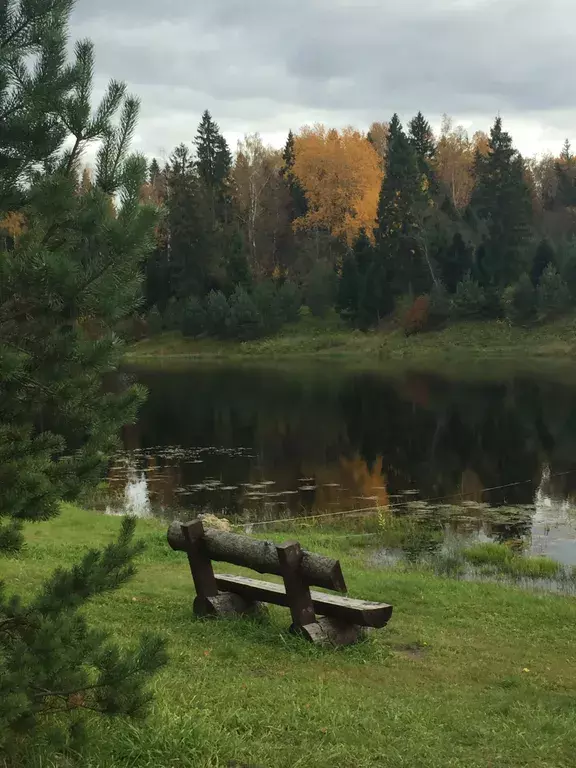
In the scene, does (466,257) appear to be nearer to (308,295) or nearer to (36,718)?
(308,295)

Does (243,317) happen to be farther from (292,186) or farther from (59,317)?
(59,317)

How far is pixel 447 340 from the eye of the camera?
6681 centimetres

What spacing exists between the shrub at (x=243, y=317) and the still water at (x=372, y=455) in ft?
80.1

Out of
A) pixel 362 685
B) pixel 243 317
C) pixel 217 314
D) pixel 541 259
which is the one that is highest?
pixel 541 259

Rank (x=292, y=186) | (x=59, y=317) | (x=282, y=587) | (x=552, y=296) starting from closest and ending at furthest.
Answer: (x=59, y=317) → (x=282, y=587) → (x=552, y=296) → (x=292, y=186)

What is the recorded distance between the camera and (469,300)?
67500 millimetres

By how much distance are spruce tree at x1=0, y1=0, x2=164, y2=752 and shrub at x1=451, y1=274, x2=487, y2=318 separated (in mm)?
64729

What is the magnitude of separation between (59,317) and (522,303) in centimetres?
6459

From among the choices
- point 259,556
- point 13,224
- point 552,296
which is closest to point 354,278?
point 552,296

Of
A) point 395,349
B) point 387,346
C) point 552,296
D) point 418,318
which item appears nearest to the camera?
point 552,296

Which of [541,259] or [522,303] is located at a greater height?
[541,259]

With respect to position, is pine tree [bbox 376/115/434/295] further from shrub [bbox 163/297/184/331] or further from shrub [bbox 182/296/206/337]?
shrub [bbox 163/297/184/331]

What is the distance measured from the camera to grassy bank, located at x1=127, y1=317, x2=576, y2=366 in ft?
205

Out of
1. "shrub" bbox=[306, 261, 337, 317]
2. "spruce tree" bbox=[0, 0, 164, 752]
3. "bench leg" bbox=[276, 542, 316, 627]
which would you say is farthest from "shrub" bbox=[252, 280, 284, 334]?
"spruce tree" bbox=[0, 0, 164, 752]
